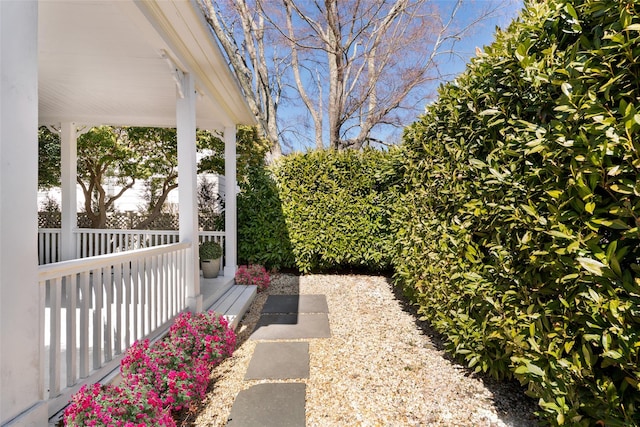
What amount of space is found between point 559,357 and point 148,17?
3.32 m

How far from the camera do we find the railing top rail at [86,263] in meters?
→ 1.67

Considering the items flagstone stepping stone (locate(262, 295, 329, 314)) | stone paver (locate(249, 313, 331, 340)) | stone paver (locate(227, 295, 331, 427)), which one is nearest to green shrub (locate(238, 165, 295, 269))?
flagstone stepping stone (locate(262, 295, 329, 314))

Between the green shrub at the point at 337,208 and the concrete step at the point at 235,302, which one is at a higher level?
the green shrub at the point at 337,208

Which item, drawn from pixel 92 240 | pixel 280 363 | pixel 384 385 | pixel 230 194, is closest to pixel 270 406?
pixel 280 363

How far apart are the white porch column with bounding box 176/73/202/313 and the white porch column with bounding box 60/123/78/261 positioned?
11.3ft

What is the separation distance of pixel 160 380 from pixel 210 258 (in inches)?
122

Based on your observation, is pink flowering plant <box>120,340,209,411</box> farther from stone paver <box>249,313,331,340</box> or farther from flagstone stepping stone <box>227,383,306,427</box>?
stone paver <box>249,313,331,340</box>

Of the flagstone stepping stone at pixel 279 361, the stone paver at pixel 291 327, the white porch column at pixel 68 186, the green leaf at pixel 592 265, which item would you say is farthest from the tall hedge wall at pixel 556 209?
the white porch column at pixel 68 186

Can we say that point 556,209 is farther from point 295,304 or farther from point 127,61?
point 127,61

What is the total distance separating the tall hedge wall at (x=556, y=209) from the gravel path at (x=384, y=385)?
0.79 feet

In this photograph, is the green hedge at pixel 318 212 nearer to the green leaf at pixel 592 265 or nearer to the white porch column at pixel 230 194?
the white porch column at pixel 230 194

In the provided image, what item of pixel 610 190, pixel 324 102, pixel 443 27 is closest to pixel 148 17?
pixel 610 190

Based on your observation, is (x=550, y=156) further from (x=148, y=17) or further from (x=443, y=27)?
(x=443, y=27)

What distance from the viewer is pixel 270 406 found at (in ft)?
6.88
